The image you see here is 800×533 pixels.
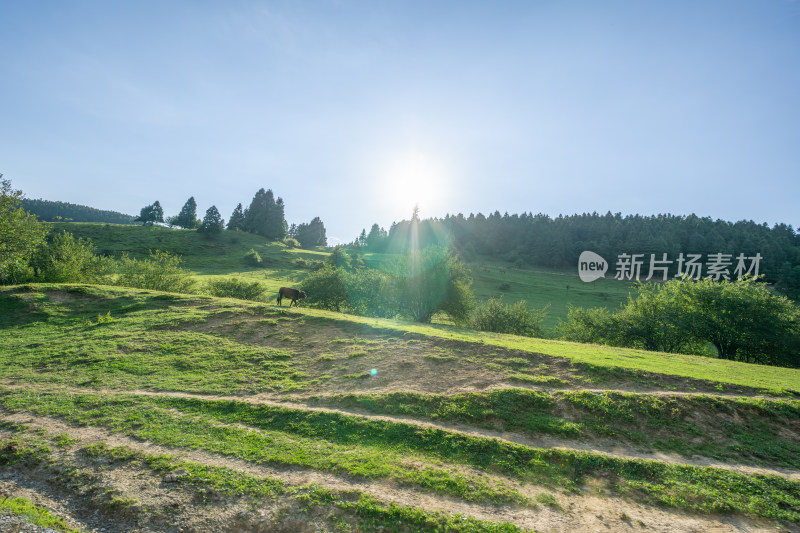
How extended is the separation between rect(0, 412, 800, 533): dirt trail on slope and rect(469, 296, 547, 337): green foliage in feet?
104

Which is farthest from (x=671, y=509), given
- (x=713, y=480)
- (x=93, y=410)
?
(x=93, y=410)

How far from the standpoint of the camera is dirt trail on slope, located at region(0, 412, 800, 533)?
6895mm

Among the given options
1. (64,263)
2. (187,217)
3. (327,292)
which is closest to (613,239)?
(327,292)

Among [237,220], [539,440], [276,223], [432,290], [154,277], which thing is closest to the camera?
[539,440]

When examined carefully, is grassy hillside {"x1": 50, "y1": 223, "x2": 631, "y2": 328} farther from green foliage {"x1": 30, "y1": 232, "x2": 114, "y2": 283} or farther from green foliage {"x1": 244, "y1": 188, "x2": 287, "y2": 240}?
green foliage {"x1": 30, "y1": 232, "x2": 114, "y2": 283}

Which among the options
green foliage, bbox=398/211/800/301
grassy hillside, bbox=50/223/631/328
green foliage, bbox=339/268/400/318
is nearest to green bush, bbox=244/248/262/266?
grassy hillside, bbox=50/223/631/328

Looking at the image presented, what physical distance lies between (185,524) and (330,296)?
32148 mm

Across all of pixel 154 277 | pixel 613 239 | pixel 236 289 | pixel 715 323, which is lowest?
pixel 236 289

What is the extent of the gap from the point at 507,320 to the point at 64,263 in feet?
157

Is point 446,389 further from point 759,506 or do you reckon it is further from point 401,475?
point 759,506

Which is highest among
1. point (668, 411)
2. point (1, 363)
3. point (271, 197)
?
point (271, 197)

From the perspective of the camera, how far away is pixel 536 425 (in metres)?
10.8

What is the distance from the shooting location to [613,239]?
122312mm

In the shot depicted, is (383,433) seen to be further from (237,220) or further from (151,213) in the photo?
(151,213)
